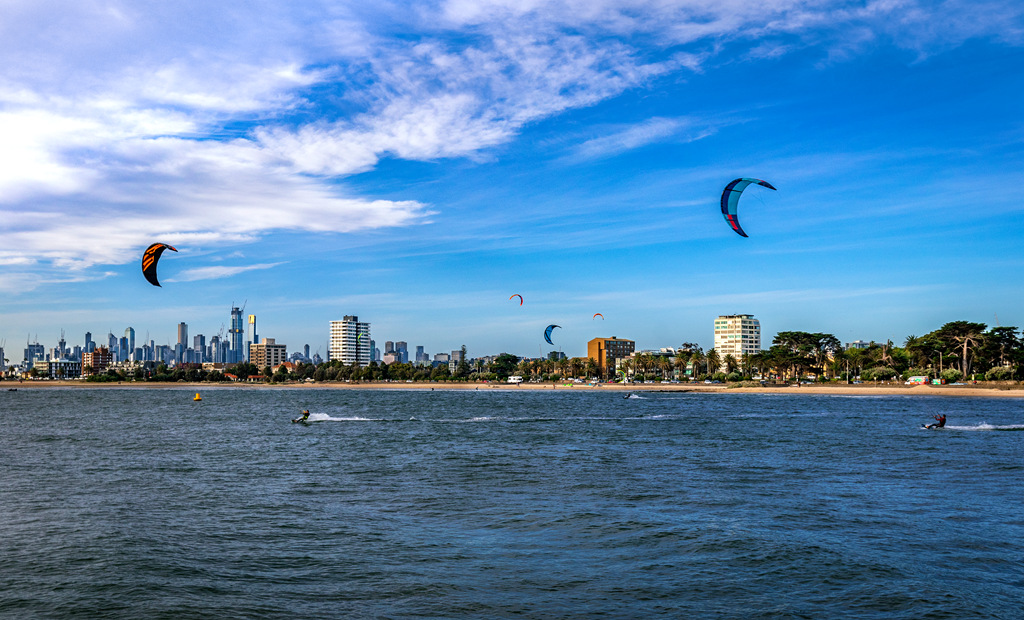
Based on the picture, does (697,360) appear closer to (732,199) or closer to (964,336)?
(964,336)

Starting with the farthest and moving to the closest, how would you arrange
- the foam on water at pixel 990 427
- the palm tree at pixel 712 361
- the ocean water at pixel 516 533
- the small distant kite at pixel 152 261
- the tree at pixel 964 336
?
the palm tree at pixel 712 361 → the tree at pixel 964 336 → the foam on water at pixel 990 427 → the small distant kite at pixel 152 261 → the ocean water at pixel 516 533

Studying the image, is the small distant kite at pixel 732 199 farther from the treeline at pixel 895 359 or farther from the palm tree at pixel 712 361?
the palm tree at pixel 712 361

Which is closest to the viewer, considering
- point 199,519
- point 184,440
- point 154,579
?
point 154,579

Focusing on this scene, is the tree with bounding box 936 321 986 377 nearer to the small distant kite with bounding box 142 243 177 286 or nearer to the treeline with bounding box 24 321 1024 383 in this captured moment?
the treeline with bounding box 24 321 1024 383

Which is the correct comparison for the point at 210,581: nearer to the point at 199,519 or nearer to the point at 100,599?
the point at 100,599

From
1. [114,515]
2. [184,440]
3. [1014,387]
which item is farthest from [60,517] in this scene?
[1014,387]

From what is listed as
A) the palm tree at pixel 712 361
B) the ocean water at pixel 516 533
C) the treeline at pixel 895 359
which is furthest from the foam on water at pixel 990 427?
the palm tree at pixel 712 361
